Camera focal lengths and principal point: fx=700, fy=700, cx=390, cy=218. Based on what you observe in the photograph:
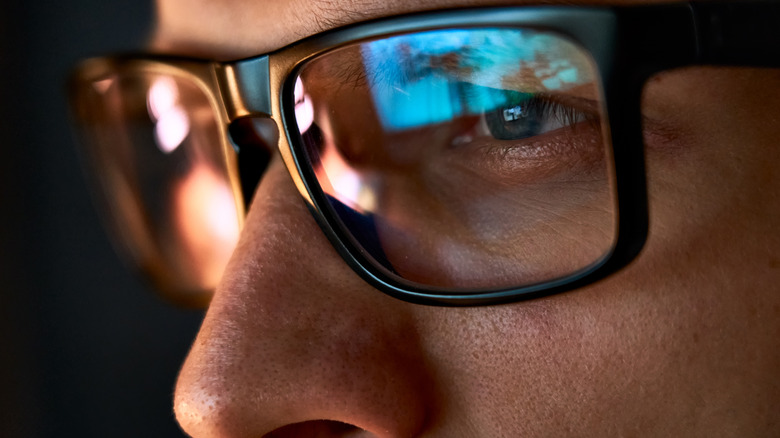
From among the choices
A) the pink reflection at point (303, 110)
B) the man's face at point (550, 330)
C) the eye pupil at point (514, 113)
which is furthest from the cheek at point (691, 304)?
the pink reflection at point (303, 110)

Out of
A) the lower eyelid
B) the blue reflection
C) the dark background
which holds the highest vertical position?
the blue reflection

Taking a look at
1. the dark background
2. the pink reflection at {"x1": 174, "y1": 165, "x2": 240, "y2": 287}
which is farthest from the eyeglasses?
the dark background

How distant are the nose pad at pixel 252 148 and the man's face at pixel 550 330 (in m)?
0.13

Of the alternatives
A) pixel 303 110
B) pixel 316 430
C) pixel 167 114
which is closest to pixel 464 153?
pixel 303 110

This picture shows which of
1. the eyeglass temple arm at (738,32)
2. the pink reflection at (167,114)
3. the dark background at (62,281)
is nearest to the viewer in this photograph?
the eyeglass temple arm at (738,32)

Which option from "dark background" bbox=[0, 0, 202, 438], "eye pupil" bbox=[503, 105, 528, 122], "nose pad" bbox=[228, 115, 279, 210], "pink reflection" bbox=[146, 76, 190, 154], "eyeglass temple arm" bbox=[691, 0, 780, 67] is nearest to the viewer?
"eyeglass temple arm" bbox=[691, 0, 780, 67]

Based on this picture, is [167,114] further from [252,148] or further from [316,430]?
[316,430]

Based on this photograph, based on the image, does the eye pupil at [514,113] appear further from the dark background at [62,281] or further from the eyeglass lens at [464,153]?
the dark background at [62,281]

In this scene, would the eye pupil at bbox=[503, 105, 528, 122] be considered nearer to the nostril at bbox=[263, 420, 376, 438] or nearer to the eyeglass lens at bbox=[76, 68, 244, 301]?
the nostril at bbox=[263, 420, 376, 438]

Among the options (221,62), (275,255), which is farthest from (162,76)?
(275,255)

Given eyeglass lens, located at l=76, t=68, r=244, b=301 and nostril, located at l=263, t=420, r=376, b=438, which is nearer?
nostril, located at l=263, t=420, r=376, b=438

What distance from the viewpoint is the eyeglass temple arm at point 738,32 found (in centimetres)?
45

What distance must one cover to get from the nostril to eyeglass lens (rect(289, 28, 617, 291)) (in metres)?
0.16

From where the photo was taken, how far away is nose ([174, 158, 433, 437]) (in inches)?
23.4
